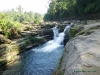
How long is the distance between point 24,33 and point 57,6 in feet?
131

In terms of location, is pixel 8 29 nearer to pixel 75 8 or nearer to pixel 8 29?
pixel 8 29

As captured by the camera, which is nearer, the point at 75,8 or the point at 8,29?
the point at 8,29

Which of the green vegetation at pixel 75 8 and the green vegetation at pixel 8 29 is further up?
the green vegetation at pixel 75 8

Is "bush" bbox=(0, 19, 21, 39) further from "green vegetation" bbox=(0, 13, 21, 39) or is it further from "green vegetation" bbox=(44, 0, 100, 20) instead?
"green vegetation" bbox=(44, 0, 100, 20)

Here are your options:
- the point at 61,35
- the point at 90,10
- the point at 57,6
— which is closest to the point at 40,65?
the point at 61,35

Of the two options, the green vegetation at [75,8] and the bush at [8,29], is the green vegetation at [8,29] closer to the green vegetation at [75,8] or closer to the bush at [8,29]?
the bush at [8,29]

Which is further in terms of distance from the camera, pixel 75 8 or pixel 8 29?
pixel 75 8

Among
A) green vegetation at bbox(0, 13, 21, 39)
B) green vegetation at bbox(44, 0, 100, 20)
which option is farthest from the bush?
green vegetation at bbox(44, 0, 100, 20)

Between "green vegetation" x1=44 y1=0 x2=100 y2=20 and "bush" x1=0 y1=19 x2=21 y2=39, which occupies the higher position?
"green vegetation" x1=44 y1=0 x2=100 y2=20

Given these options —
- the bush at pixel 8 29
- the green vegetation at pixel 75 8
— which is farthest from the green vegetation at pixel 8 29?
the green vegetation at pixel 75 8

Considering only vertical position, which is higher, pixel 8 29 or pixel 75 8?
pixel 75 8

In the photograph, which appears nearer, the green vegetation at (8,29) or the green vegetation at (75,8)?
the green vegetation at (8,29)

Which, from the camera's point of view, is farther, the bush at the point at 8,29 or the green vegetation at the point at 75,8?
the green vegetation at the point at 75,8

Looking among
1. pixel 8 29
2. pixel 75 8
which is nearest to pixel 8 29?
pixel 8 29
